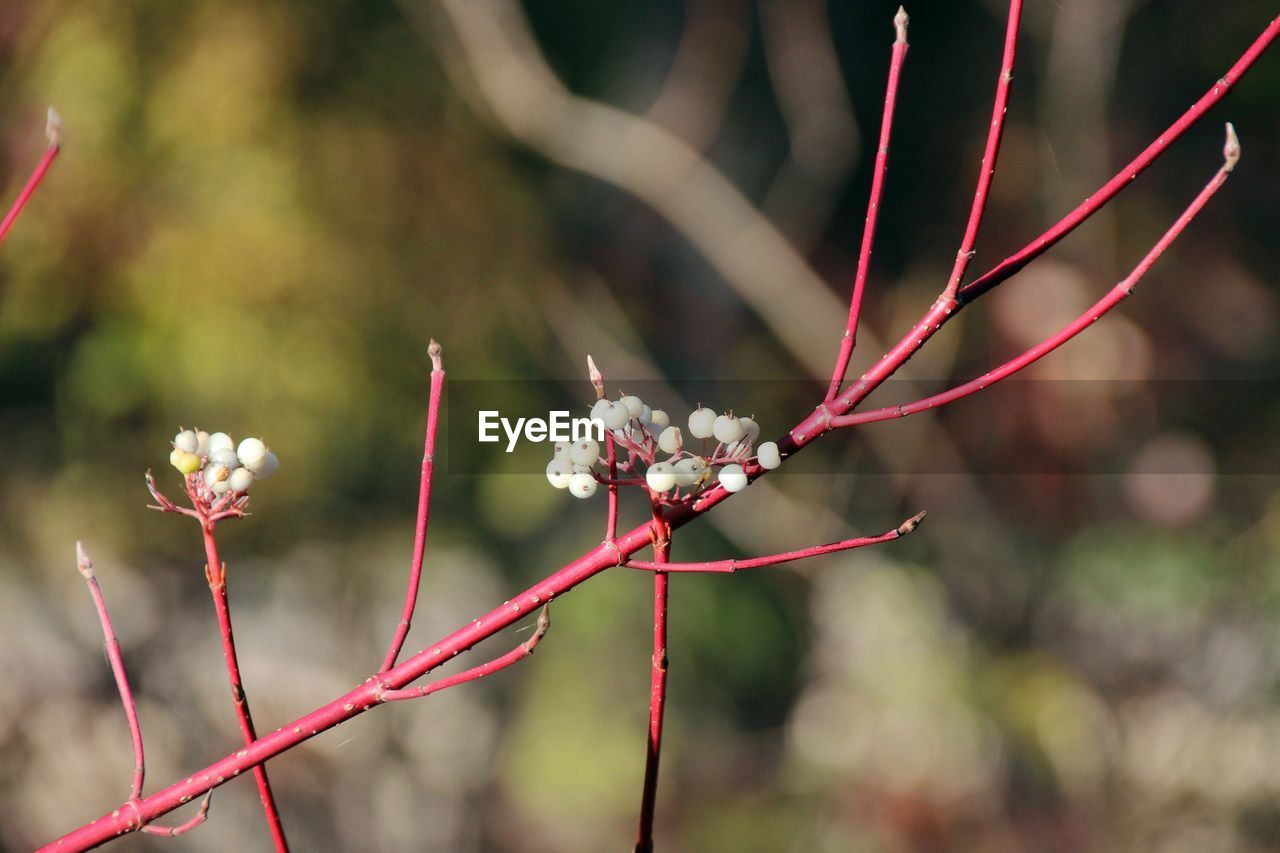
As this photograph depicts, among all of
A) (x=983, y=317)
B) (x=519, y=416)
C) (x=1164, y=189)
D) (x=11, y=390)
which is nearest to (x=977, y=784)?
(x=983, y=317)

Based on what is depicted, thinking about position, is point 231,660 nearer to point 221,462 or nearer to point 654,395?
point 221,462

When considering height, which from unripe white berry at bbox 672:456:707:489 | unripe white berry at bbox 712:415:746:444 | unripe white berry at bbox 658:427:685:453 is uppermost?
unripe white berry at bbox 712:415:746:444

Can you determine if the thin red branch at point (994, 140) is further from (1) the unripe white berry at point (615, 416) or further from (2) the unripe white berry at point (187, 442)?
(2) the unripe white berry at point (187, 442)

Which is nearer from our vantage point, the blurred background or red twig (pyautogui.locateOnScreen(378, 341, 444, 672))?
red twig (pyautogui.locateOnScreen(378, 341, 444, 672))

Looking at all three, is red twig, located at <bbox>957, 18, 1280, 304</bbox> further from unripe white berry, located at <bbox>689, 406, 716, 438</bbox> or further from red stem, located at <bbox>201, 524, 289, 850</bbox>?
red stem, located at <bbox>201, 524, 289, 850</bbox>

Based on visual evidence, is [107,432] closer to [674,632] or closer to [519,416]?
[519,416]

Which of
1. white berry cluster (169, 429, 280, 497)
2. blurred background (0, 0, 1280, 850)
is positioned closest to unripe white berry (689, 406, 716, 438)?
white berry cluster (169, 429, 280, 497)

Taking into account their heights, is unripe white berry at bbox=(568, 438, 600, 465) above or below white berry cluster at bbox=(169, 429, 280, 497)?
below
